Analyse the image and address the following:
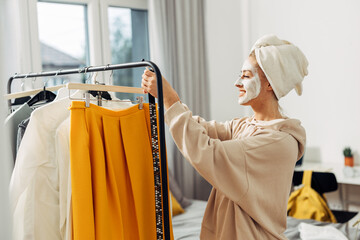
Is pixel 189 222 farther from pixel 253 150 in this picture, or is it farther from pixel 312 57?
pixel 312 57

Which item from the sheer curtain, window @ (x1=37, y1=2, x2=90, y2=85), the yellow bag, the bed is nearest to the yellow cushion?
the bed

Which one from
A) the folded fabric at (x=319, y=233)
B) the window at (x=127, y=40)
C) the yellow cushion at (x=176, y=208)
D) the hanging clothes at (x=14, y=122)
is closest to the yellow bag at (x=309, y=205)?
the folded fabric at (x=319, y=233)

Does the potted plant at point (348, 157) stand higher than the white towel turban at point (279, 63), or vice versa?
the white towel turban at point (279, 63)

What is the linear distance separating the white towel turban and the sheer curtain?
219 cm

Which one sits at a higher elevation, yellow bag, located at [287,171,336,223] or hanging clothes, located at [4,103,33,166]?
hanging clothes, located at [4,103,33,166]

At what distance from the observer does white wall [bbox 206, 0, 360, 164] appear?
10.9ft

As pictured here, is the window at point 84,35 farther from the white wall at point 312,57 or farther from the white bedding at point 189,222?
the white bedding at point 189,222

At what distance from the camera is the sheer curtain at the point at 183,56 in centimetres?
345

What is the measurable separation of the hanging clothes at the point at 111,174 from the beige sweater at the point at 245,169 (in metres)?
0.18

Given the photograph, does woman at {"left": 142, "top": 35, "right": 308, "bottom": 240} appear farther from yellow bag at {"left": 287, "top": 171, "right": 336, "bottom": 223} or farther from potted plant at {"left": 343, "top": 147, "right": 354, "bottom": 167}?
potted plant at {"left": 343, "top": 147, "right": 354, "bottom": 167}

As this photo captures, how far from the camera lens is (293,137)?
1272 millimetres

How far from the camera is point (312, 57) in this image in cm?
353

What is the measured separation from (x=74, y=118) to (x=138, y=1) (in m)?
2.57

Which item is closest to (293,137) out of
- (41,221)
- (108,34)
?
(41,221)
